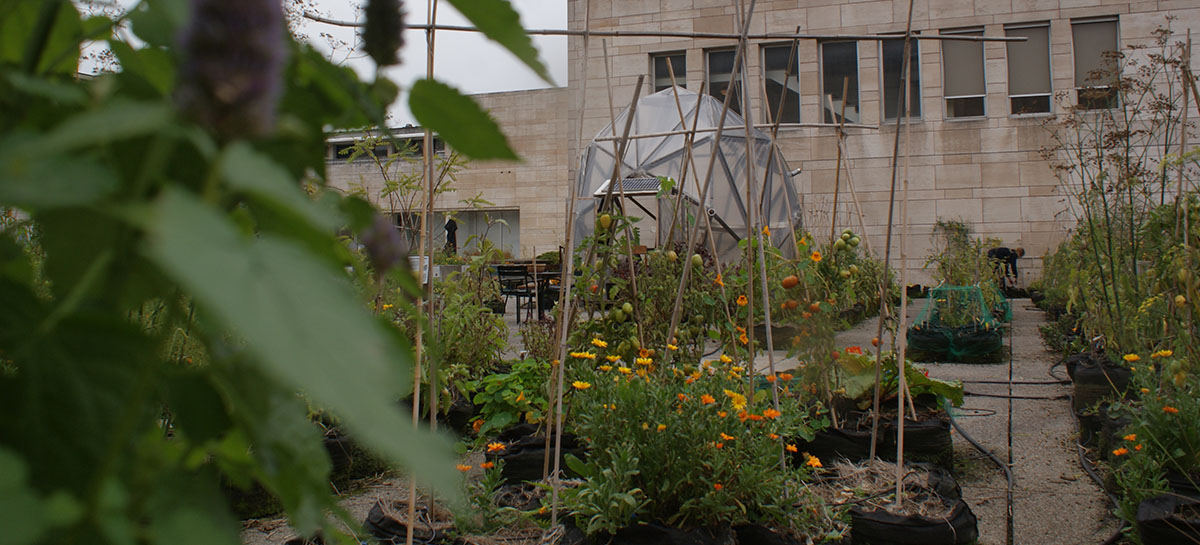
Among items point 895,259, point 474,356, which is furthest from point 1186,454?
point 895,259

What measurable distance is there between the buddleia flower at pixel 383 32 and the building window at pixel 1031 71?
44.7 ft

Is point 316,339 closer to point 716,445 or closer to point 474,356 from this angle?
point 716,445

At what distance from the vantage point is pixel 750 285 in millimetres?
3055

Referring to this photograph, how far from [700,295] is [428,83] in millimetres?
3497

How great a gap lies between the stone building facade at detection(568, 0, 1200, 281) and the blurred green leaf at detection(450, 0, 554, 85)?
11.7 m

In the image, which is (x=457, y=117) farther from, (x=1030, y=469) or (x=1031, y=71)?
(x=1031, y=71)

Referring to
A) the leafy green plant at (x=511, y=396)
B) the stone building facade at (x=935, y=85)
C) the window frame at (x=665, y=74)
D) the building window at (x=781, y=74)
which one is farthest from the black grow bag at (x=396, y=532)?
the building window at (x=781, y=74)

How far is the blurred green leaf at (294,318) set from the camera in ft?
0.55

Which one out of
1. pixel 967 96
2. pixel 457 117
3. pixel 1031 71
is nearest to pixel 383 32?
pixel 457 117

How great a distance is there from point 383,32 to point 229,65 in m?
0.18

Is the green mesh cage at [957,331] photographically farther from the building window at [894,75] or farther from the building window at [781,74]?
the building window at [781,74]

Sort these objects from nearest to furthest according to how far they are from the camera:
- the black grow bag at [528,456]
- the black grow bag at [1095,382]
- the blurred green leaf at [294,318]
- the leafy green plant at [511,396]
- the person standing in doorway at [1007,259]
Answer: the blurred green leaf at [294,318]
the black grow bag at [528,456]
the leafy green plant at [511,396]
the black grow bag at [1095,382]
the person standing in doorway at [1007,259]

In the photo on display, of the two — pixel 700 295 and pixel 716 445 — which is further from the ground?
pixel 700 295

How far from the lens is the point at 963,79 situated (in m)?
12.2
